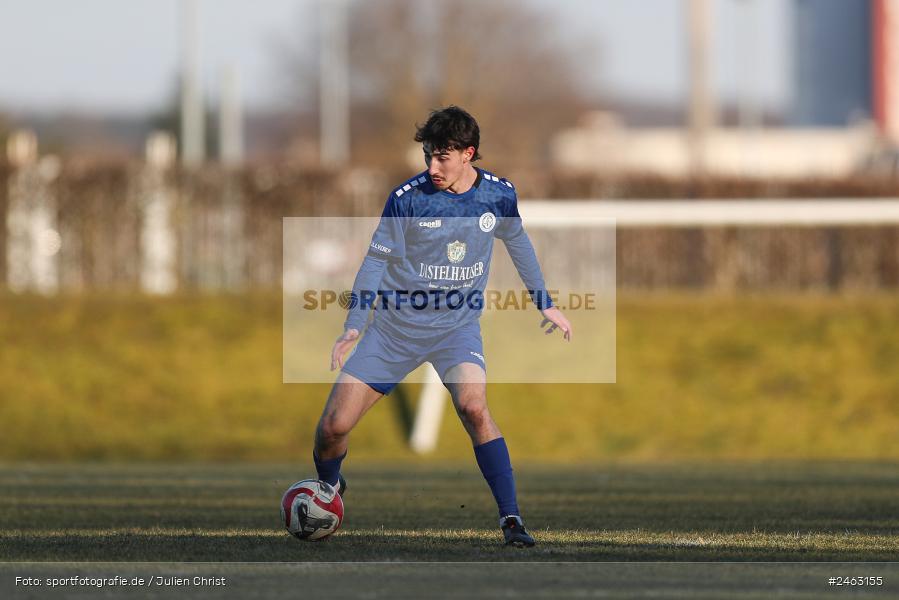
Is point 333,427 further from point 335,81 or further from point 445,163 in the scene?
point 335,81

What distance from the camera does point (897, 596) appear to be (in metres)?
6.38

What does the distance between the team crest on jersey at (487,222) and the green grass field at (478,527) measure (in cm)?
155

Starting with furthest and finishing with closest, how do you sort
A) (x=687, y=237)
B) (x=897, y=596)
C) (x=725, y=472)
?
(x=687, y=237) → (x=725, y=472) → (x=897, y=596)

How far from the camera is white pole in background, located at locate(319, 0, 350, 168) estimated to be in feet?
202

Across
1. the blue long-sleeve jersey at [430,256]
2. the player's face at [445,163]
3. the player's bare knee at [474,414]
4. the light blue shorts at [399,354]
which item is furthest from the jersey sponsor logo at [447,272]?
the player's bare knee at [474,414]

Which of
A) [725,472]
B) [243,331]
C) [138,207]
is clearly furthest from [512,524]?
[138,207]

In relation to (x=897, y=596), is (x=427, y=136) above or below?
above

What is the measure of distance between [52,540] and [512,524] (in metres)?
2.30

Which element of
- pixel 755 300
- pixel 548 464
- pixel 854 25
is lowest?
pixel 548 464

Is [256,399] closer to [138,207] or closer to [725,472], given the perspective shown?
[138,207]

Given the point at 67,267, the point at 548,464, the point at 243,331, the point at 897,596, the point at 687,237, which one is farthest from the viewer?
the point at 687,237

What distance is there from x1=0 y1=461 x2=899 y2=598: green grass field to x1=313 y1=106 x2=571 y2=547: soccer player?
598 mm

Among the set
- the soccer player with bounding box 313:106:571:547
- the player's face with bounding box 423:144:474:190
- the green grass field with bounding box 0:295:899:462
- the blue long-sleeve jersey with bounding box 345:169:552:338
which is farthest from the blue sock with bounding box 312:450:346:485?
the green grass field with bounding box 0:295:899:462

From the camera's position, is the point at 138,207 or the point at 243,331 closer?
the point at 243,331
